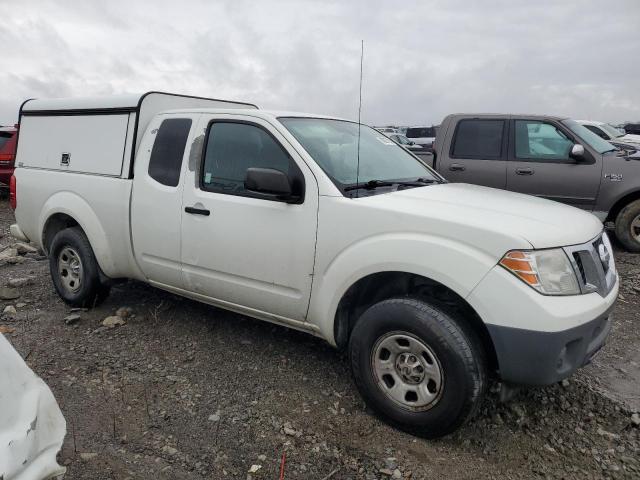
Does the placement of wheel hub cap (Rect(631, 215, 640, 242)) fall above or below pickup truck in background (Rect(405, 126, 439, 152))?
below

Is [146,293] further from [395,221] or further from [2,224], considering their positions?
[2,224]

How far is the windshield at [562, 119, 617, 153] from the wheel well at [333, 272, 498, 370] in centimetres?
494

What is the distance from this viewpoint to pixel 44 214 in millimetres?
4707

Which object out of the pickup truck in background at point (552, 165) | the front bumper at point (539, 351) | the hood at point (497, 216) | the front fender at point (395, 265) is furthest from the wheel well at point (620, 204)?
the front fender at point (395, 265)

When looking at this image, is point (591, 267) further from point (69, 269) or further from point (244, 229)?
point (69, 269)

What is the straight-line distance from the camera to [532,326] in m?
2.41

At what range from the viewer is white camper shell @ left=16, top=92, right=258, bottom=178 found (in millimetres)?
4152

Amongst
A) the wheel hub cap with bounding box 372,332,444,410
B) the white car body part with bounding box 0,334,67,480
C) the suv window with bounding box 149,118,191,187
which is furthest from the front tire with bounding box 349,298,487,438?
the suv window with bounding box 149,118,191,187

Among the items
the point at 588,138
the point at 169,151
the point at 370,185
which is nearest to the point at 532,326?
the point at 370,185

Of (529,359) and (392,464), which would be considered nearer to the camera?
(529,359)

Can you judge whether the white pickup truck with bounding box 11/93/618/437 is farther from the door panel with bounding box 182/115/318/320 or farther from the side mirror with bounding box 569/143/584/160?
the side mirror with bounding box 569/143/584/160

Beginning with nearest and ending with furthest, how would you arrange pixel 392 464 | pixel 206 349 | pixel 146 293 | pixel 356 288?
1. pixel 392 464
2. pixel 356 288
3. pixel 206 349
4. pixel 146 293

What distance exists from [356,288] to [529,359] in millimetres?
1007

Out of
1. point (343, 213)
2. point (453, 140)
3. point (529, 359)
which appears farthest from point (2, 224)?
point (529, 359)
